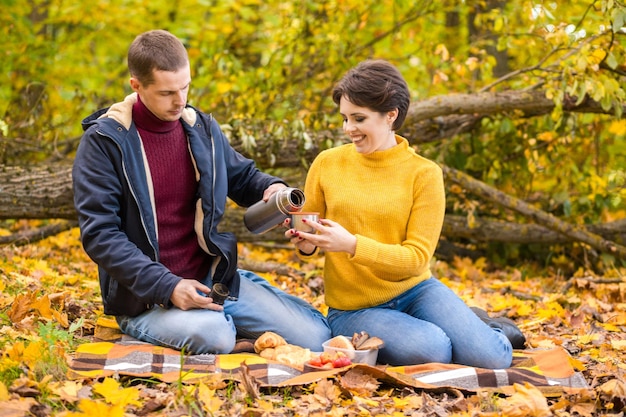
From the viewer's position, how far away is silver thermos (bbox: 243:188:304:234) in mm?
3125

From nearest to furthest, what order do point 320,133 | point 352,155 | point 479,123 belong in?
point 352,155
point 320,133
point 479,123

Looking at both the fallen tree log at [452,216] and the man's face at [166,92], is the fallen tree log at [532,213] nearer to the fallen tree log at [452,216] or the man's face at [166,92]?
the fallen tree log at [452,216]

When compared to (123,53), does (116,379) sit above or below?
below

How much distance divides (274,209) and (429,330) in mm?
836

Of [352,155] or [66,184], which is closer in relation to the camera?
[352,155]

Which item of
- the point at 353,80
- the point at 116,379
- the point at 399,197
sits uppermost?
the point at 353,80

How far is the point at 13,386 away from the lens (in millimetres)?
2283

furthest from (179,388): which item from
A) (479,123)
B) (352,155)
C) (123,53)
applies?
(123,53)

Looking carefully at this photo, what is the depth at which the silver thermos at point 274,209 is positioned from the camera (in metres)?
3.12

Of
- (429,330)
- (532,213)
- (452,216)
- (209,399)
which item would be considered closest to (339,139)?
(452,216)

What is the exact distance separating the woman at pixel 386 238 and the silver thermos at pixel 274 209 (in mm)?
129

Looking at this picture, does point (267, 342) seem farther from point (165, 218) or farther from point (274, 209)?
point (165, 218)

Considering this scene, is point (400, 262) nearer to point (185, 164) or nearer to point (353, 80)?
point (353, 80)

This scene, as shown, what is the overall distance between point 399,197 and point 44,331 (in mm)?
1556
